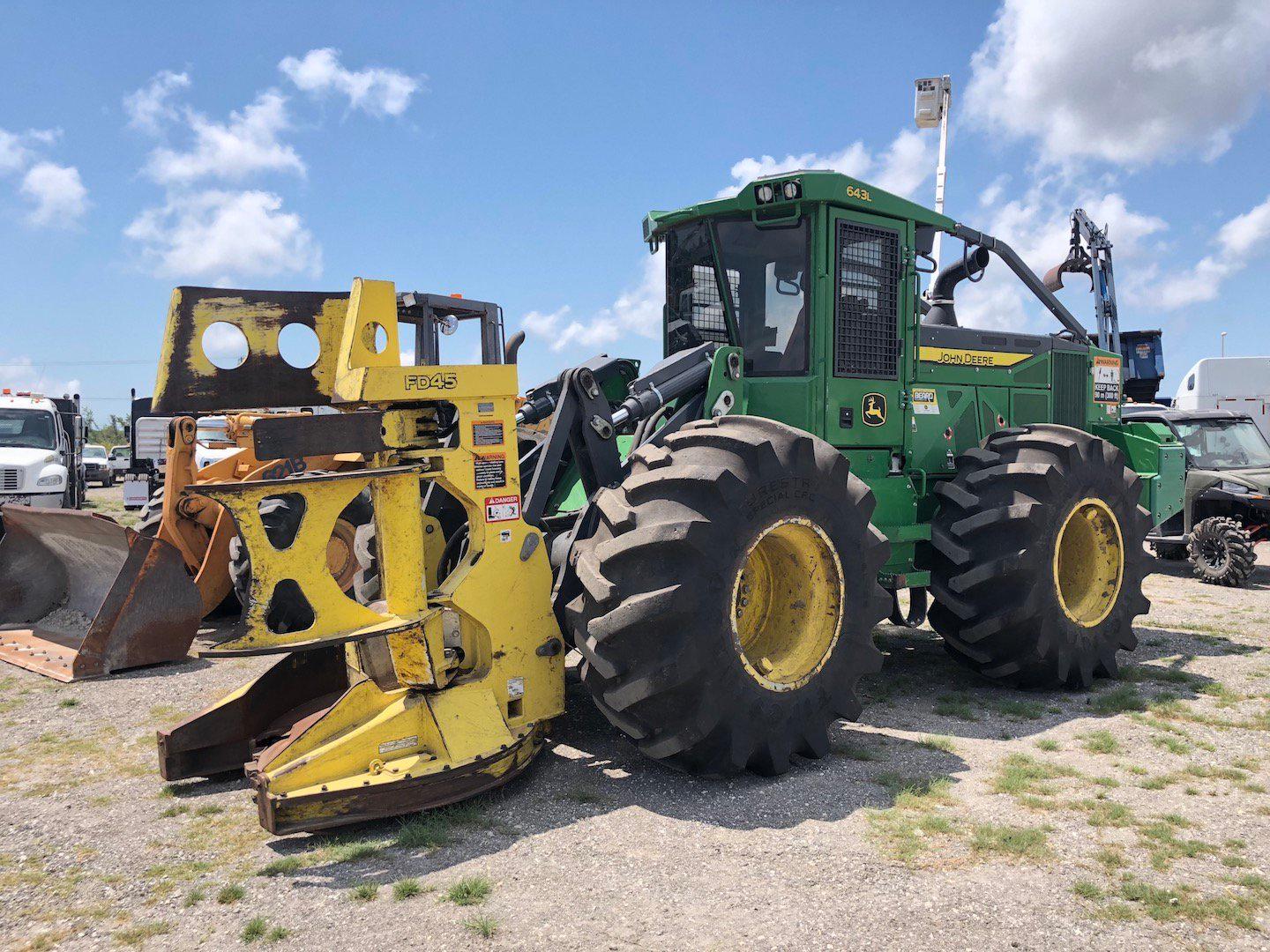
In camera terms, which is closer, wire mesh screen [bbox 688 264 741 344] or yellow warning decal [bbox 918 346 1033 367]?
wire mesh screen [bbox 688 264 741 344]

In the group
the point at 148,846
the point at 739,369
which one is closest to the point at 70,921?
the point at 148,846

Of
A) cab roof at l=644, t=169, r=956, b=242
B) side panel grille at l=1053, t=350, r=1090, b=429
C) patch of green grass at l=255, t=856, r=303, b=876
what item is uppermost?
cab roof at l=644, t=169, r=956, b=242

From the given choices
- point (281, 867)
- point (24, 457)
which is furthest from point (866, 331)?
point (24, 457)

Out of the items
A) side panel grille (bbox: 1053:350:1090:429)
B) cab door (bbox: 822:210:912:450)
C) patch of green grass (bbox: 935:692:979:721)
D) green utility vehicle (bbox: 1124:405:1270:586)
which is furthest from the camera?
green utility vehicle (bbox: 1124:405:1270:586)

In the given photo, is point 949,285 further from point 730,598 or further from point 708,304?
point 730,598

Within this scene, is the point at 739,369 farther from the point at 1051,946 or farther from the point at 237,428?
the point at 237,428

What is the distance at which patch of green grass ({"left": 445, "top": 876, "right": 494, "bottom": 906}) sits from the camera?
3.62m

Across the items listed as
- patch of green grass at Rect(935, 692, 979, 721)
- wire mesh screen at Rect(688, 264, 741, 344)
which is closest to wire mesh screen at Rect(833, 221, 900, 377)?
wire mesh screen at Rect(688, 264, 741, 344)

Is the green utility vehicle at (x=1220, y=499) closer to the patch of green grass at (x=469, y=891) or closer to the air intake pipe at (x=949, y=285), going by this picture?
the air intake pipe at (x=949, y=285)

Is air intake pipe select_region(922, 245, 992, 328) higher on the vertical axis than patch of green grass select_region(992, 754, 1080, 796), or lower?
higher

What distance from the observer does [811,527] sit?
5.11 m

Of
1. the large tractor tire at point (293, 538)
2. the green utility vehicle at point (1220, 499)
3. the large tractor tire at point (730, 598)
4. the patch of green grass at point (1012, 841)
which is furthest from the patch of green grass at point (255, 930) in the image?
the green utility vehicle at point (1220, 499)

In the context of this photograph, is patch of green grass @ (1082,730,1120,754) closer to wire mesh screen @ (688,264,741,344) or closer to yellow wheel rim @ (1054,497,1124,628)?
yellow wheel rim @ (1054,497,1124,628)

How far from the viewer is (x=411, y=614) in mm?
4547
